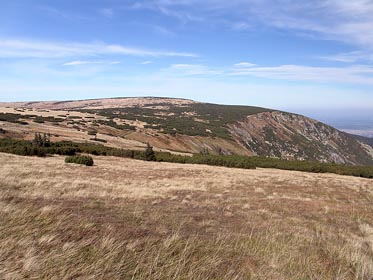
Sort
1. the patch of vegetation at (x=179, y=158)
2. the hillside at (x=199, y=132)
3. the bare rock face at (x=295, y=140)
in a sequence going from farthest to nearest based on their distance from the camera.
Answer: the bare rock face at (x=295, y=140), the hillside at (x=199, y=132), the patch of vegetation at (x=179, y=158)

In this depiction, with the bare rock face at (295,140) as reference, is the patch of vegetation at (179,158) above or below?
above

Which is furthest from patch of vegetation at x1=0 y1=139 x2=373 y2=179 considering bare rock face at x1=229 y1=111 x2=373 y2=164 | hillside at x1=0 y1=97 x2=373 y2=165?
bare rock face at x1=229 y1=111 x2=373 y2=164

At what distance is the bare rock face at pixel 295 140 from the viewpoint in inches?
4988

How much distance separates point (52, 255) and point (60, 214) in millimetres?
1793

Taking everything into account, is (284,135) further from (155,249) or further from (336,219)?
(155,249)

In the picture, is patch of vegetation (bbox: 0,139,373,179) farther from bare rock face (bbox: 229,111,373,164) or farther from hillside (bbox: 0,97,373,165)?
bare rock face (bbox: 229,111,373,164)

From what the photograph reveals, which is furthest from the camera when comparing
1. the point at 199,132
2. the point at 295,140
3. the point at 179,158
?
the point at 295,140

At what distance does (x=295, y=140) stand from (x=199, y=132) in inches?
2477

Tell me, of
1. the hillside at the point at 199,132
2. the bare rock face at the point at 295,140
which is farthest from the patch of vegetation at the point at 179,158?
the bare rock face at the point at 295,140

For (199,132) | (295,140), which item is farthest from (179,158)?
(295,140)

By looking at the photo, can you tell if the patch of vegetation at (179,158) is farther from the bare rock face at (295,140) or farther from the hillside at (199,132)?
the bare rock face at (295,140)

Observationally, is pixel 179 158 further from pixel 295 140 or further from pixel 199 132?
pixel 295 140

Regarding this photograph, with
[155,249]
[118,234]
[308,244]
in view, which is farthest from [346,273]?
[118,234]

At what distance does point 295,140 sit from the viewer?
146 m
